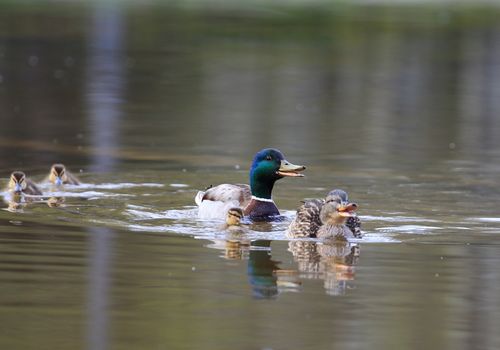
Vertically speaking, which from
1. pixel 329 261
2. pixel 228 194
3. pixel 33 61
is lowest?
pixel 329 261

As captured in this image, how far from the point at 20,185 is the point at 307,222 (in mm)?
3127

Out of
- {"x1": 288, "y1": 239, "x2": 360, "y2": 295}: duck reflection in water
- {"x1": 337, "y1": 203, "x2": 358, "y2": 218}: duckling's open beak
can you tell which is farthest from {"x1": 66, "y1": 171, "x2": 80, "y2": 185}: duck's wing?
{"x1": 337, "y1": 203, "x2": 358, "y2": 218}: duckling's open beak

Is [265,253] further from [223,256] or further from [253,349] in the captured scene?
[253,349]

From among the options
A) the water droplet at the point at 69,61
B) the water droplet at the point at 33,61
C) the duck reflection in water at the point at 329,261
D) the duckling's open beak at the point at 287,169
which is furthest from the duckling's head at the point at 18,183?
the water droplet at the point at 69,61

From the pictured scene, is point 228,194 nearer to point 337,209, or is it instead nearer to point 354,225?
point 354,225

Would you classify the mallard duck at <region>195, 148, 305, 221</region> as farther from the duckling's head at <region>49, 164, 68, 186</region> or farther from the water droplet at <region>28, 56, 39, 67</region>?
the water droplet at <region>28, 56, 39, 67</region>

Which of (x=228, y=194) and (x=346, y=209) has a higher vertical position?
(x=228, y=194)

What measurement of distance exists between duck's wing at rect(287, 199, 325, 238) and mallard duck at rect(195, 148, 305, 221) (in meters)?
1.06

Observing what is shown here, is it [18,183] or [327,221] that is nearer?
[327,221]

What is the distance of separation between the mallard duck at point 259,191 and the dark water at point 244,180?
27cm

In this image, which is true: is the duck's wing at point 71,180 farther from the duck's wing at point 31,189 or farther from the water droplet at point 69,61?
the water droplet at point 69,61

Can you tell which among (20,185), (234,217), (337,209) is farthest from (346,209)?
(20,185)

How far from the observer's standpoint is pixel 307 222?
11.4 meters

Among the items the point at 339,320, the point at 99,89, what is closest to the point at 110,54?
the point at 99,89
